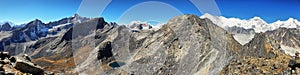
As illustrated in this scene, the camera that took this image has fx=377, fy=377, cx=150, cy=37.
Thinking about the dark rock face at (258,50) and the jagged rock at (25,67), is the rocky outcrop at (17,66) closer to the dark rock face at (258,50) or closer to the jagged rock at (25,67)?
the jagged rock at (25,67)

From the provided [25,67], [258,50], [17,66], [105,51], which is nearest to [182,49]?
[258,50]

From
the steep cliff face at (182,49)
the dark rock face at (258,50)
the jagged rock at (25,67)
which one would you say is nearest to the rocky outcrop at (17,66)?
the jagged rock at (25,67)

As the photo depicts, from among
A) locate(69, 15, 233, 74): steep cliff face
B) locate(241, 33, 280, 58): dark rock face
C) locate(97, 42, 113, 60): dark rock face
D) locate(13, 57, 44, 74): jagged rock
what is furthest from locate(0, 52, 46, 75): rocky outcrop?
locate(97, 42, 113, 60): dark rock face

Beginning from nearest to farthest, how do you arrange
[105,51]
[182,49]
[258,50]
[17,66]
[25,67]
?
[17,66], [25,67], [258,50], [182,49], [105,51]

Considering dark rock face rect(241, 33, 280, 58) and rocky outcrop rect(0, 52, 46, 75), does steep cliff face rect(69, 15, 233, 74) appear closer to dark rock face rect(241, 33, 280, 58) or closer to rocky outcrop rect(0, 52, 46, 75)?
dark rock face rect(241, 33, 280, 58)

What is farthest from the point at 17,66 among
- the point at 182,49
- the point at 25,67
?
the point at 182,49

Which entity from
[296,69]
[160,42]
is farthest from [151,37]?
[296,69]

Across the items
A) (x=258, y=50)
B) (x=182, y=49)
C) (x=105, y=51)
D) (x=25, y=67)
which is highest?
(x=105, y=51)

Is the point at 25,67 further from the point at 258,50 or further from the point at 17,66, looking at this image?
the point at 258,50

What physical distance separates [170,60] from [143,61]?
→ 28.5ft

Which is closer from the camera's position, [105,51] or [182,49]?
[182,49]

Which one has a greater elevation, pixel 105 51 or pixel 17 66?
pixel 105 51

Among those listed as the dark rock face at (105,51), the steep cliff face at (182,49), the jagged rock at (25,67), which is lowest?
the jagged rock at (25,67)

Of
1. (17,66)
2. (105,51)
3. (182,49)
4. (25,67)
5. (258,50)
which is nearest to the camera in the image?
(17,66)
